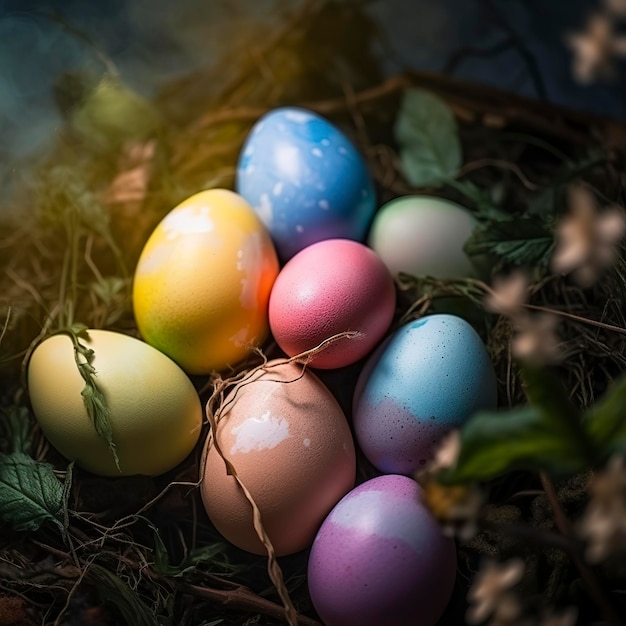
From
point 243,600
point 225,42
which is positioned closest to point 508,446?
point 243,600

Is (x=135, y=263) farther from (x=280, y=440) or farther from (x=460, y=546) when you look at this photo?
(x=460, y=546)

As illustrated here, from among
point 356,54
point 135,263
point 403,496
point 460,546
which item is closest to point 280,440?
Result: point 403,496

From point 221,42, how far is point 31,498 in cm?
87

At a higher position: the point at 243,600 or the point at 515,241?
the point at 515,241

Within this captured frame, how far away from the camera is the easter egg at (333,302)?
855mm

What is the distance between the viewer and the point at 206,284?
0.88m

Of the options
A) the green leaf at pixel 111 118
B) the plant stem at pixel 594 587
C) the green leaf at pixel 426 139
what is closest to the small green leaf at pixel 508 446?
the plant stem at pixel 594 587

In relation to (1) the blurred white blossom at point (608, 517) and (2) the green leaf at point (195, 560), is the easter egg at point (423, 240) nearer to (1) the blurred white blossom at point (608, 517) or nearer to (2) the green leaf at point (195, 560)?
(2) the green leaf at point (195, 560)

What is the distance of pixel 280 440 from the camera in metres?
0.82

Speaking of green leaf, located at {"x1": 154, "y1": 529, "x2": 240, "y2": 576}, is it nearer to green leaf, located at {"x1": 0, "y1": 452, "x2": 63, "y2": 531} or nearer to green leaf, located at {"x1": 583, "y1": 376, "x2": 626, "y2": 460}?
green leaf, located at {"x1": 0, "y1": 452, "x2": 63, "y2": 531}

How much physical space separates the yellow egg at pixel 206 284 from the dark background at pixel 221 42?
1.32 ft

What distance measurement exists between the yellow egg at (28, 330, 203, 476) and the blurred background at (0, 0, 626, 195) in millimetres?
440

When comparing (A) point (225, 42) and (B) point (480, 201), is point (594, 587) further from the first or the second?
(A) point (225, 42)

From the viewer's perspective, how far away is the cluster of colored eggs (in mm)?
788
